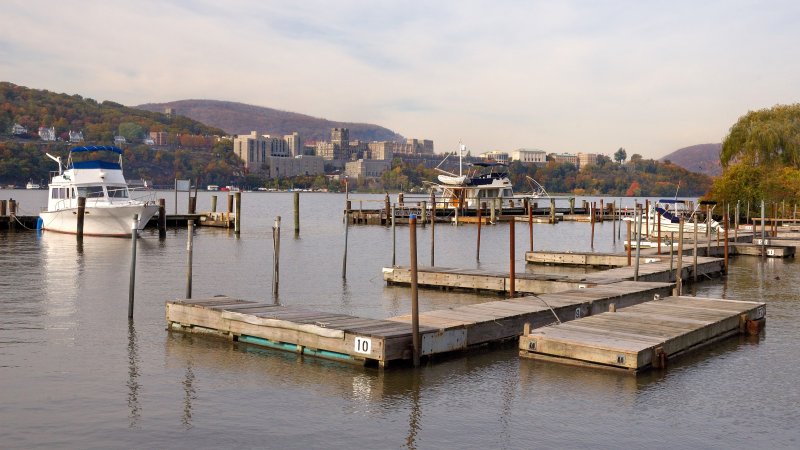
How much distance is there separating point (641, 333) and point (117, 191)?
1835 inches

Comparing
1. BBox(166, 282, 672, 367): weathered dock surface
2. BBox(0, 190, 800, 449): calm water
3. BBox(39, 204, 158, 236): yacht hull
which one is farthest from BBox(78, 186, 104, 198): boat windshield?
BBox(166, 282, 672, 367): weathered dock surface

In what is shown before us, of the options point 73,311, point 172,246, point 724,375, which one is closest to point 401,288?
point 73,311

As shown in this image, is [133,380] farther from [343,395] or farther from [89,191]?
[89,191]

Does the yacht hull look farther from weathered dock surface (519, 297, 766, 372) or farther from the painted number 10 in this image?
the painted number 10

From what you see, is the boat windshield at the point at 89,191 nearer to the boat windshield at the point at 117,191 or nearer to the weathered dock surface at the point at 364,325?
the boat windshield at the point at 117,191

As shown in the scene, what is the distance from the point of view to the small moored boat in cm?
5609

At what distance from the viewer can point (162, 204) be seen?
5912cm

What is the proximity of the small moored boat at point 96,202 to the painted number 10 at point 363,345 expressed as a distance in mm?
42475

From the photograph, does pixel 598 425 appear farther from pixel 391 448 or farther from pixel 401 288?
pixel 401 288

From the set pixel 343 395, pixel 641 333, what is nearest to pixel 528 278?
pixel 641 333

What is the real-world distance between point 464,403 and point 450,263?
94.4 feet

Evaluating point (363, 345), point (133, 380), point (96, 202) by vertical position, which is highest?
point (96, 202)

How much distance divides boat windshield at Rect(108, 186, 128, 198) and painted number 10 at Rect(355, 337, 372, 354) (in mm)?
44621

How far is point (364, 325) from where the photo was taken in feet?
58.2
